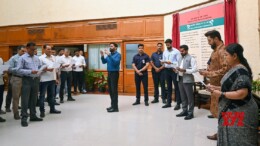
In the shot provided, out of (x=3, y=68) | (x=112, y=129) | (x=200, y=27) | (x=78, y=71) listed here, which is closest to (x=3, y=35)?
(x=78, y=71)

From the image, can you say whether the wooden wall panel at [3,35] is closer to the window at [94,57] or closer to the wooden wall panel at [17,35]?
the wooden wall panel at [17,35]

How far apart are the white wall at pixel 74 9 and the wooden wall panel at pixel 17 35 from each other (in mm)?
288

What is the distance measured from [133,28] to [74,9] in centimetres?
245

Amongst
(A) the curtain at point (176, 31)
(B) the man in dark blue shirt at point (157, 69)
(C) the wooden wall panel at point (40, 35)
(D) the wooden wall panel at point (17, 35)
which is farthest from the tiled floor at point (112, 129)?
(D) the wooden wall panel at point (17, 35)

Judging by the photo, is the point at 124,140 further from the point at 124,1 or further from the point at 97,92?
the point at 124,1

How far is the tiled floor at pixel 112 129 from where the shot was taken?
3184 mm

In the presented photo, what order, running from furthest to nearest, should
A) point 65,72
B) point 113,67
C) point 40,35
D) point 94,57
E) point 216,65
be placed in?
point 40,35, point 94,57, point 65,72, point 113,67, point 216,65

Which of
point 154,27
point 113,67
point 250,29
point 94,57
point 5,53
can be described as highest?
point 154,27

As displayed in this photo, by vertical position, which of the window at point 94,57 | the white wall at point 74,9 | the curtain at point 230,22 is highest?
the white wall at point 74,9

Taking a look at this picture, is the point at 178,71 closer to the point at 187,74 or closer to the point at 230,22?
the point at 187,74

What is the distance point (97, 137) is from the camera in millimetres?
3389

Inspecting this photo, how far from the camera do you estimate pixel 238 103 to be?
79.2 inches

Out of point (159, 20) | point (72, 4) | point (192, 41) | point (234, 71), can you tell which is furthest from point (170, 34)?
point (234, 71)

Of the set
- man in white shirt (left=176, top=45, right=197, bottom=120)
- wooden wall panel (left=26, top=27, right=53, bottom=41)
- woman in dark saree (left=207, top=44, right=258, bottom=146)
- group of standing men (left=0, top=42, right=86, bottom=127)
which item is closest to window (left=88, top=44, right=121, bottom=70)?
wooden wall panel (left=26, top=27, right=53, bottom=41)
